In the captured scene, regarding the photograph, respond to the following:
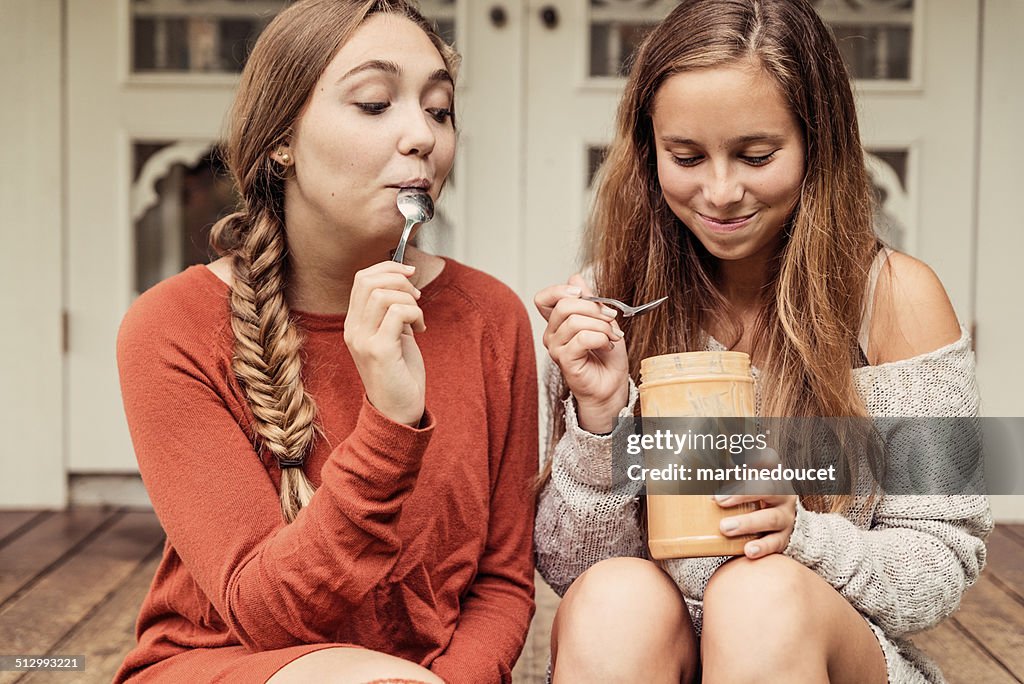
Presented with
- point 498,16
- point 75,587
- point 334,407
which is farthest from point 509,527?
point 498,16

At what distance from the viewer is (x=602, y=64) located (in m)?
2.70

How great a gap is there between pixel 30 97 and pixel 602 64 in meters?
1.27

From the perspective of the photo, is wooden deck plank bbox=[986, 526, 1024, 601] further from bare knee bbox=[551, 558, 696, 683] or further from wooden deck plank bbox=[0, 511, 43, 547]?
wooden deck plank bbox=[0, 511, 43, 547]

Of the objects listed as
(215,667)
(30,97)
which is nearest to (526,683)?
(215,667)

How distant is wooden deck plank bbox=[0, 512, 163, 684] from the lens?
1.89 metres

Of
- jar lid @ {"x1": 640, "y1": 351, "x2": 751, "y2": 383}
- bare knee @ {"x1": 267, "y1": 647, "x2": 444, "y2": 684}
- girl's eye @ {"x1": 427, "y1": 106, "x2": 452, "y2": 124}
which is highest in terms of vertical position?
girl's eye @ {"x1": 427, "y1": 106, "x2": 452, "y2": 124}

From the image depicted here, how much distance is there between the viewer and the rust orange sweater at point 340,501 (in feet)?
3.74

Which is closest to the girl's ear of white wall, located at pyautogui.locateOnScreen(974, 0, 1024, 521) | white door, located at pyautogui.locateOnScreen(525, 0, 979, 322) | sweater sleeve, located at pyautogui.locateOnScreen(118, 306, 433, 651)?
sweater sleeve, located at pyautogui.locateOnScreen(118, 306, 433, 651)

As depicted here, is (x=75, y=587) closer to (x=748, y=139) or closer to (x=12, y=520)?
(x=12, y=520)

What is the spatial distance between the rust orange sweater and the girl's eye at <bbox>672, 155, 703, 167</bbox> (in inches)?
10.4

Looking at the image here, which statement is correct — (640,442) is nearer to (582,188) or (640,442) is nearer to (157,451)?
(157,451)

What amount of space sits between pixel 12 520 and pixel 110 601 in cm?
71

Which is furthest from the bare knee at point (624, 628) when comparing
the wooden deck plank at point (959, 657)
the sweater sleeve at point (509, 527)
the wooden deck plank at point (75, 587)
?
the wooden deck plank at point (75, 587)

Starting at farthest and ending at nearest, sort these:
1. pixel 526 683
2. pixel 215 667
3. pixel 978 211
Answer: pixel 978 211 < pixel 526 683 < pixel 215 667
